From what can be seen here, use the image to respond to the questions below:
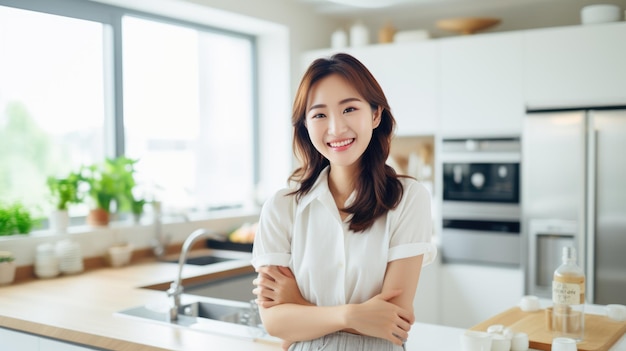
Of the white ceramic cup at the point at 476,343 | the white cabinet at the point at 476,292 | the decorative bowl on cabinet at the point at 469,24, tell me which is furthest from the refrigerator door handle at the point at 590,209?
the white ceramic cup at the point at 476,343

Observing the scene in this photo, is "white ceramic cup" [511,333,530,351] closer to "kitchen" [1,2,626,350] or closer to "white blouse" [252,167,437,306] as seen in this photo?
Result: "white blouse" [252,167,437,306]

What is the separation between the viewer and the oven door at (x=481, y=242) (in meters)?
4.23

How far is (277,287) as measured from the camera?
1.49m

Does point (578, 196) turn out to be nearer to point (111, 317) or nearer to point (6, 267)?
point (111, 317)

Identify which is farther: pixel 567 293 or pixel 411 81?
pixel 411 81

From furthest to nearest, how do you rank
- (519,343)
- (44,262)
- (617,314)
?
(44,262) → (617,314) → (519,343)

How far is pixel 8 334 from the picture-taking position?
2.51 m

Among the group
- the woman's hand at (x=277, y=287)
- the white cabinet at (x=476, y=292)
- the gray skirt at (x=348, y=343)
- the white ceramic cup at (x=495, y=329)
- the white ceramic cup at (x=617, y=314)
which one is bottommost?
the white cabinet at (x=476, y=292)

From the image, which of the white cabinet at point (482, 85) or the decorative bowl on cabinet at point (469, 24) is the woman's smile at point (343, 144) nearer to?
the white cabinet at point (482, 85)

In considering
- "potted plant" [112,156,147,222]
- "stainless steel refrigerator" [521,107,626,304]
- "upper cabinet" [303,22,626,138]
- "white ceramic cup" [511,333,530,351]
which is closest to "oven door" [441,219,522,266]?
"stainless steel refrigerator" [521,107,626,304]

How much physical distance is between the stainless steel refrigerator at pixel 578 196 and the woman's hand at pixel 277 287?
2917mm

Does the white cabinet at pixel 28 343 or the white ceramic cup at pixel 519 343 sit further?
the white cabinet at pixel 28 343

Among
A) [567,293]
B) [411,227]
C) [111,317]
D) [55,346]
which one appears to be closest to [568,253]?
[567,293]

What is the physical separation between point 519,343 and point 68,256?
240 centimetres
